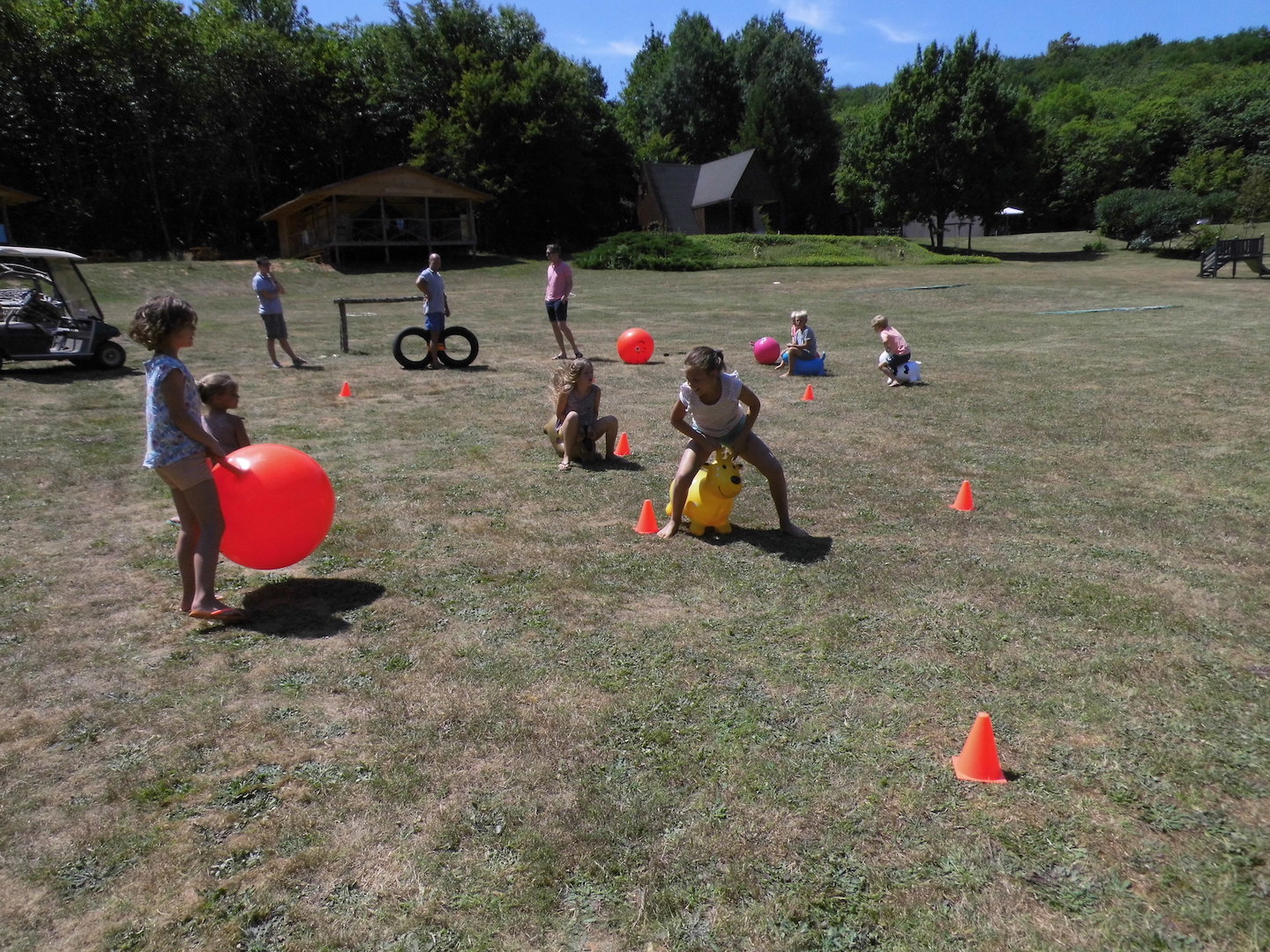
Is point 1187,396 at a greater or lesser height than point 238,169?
lesser

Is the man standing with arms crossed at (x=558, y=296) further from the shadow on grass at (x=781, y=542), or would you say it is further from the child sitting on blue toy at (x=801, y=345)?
the shadow on grass at (x=781, y=542)

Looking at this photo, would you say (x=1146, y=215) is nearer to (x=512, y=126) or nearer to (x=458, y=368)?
(x=512, y=126)

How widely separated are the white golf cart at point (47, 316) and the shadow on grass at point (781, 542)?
1141cm

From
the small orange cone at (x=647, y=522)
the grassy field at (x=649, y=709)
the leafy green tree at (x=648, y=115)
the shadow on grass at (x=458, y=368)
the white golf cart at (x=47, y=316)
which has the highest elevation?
the leafy green tree at (x=648, y=115)

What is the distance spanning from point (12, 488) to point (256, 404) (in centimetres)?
375

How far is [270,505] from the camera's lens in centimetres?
486

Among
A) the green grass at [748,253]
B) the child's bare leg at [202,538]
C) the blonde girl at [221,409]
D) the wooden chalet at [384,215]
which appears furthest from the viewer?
the green grass at [748,253]

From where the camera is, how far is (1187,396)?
1086 cm

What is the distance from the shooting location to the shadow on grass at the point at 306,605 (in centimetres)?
476

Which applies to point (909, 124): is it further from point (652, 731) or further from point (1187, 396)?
point (652, 731)

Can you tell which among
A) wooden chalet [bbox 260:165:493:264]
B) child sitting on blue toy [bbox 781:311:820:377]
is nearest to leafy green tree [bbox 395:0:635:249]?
wooden chalet [bbox 260:165:493:264]

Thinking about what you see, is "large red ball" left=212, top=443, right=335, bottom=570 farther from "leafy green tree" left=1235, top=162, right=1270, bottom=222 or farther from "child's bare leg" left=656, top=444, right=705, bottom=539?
"leafy green tree" left=1235, top=162, right=1270, bottom=222

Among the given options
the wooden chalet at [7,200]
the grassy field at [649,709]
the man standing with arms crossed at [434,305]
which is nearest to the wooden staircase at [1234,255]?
the grassy field at [649,709]

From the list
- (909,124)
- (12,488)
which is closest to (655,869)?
(12,488)
